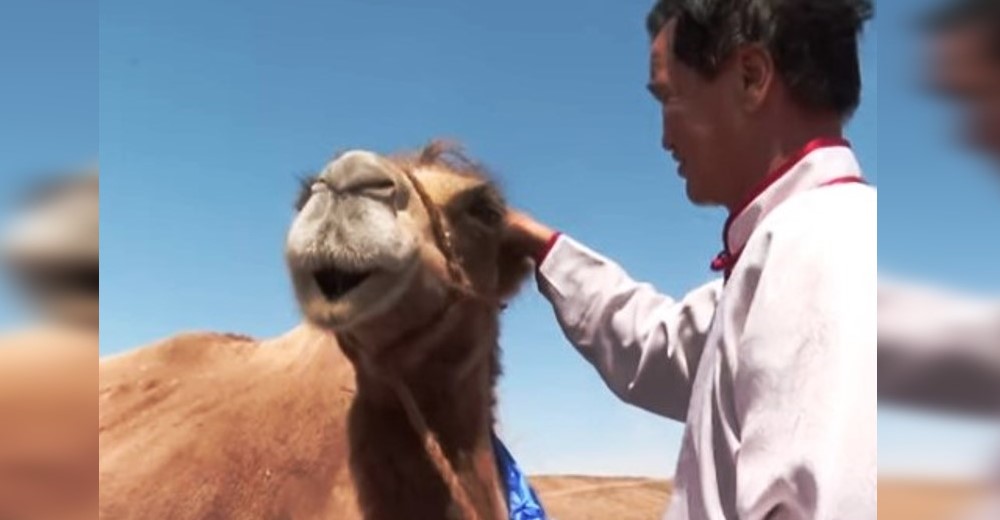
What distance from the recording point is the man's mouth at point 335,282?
7.95ft

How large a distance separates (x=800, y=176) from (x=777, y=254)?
0.57ft

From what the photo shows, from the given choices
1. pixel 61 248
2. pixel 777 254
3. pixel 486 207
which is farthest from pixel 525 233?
pixel 61 248

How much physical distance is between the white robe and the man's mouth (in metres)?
0.85

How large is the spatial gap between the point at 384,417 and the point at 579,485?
2.21 metres

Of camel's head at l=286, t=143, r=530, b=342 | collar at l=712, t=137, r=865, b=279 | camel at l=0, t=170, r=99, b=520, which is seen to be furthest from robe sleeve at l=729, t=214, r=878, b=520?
camel's head at l=286, t=143, r=530, b=342

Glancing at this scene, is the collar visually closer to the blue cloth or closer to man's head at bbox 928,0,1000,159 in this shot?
man's head at bbox 928,0,1000,159

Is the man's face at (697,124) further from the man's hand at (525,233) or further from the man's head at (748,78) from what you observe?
the man's hand at (525,233)

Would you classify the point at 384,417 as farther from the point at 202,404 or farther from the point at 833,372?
the point at 833,372

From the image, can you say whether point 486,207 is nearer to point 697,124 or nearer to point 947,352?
point 697,124

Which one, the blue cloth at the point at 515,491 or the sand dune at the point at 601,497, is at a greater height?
the blue cloth at the point at 515,491

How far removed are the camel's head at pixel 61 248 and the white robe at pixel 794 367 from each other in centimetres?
68

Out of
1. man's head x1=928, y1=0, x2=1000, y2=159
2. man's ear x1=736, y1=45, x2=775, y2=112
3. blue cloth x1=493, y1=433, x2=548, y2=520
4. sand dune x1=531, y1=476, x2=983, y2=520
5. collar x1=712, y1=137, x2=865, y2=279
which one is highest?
man's ear x1=736, y1=45, x2=775, y2=112

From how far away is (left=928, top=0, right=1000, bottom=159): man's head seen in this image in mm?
966

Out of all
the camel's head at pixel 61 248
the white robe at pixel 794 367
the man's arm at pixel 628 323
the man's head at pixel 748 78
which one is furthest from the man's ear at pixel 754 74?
the camel's head at pixel 61 248
